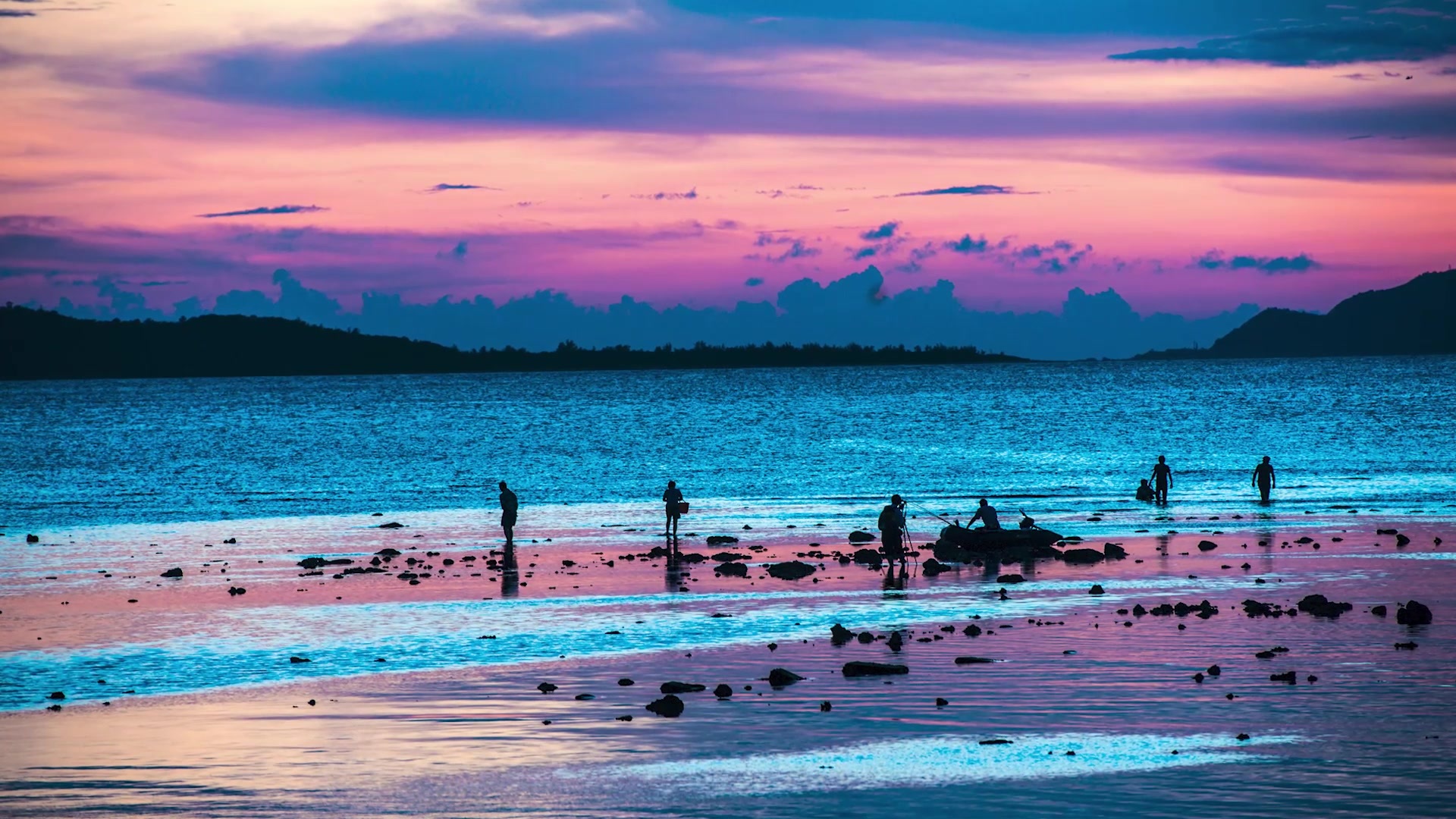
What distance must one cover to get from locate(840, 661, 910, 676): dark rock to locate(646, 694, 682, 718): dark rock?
3350mm

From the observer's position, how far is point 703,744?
A: 59.7ft

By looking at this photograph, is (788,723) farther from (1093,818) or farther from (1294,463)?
(1294,463)

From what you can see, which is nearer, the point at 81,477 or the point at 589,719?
the point at 589,719

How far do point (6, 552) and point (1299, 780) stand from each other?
137 feet

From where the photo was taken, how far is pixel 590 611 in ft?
100

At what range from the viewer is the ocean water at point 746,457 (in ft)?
228

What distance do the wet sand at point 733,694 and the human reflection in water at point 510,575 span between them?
0.29m

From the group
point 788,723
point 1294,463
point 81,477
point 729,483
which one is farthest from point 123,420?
point 788,723

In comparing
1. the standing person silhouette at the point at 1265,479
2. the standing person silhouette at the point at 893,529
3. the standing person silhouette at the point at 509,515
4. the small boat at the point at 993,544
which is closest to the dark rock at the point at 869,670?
the standing person silhouette at the point at 893,529

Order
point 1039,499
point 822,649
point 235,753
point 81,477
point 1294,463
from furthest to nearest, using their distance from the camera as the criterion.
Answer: point 81,477 < point 1294,463 < point 1039,499 < point 822,649 < point 235,753

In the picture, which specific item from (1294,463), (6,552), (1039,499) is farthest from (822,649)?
(1294,463)

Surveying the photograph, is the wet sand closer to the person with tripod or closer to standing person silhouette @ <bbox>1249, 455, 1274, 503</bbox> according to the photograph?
the person with tripod

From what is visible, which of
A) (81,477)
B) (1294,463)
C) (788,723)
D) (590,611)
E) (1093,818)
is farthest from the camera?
(81,477)

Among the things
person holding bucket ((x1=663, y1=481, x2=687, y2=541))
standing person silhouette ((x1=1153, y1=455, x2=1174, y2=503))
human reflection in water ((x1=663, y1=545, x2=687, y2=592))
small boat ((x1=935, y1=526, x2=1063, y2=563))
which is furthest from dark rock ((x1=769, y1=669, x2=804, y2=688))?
standing person silhouette ((x1=1153, y1=455, x2=1174, y2=503))
